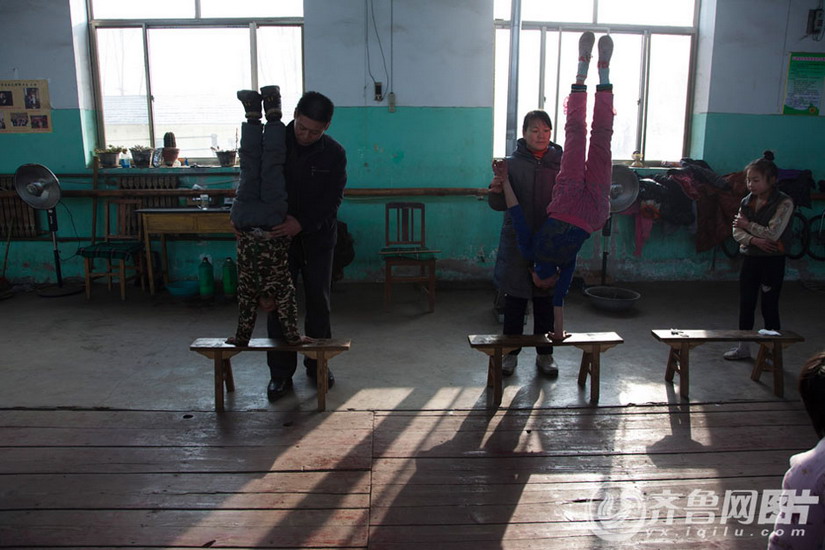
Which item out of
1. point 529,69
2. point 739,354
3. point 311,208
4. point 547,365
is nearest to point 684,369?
point 547,365

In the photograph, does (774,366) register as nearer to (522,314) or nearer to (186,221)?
(522,314)

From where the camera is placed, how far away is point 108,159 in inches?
231

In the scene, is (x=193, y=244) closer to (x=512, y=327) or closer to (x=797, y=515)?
(x=512, y=327)

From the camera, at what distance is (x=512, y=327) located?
3449 millimetres

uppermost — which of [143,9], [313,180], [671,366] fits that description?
[143,9]

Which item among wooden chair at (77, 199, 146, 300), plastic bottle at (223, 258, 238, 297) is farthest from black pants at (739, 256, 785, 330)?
wooden chair at (77, 199, 146, 300)

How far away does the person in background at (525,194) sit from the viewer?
3.17 meters

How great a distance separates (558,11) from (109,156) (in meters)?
4.85

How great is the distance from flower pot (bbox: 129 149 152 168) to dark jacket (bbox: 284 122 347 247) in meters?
3.59

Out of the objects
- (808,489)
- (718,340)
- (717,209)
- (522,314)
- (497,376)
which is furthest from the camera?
(717,209)

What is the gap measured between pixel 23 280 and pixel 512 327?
5291 mm

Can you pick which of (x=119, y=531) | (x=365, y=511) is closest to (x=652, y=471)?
(x=365, y=511)

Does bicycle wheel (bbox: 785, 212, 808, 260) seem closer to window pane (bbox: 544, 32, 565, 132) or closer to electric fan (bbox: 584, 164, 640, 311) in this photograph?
electric fan (bbox: 584, 164, 640, 311)

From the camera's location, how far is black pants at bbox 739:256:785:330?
3611 mm
